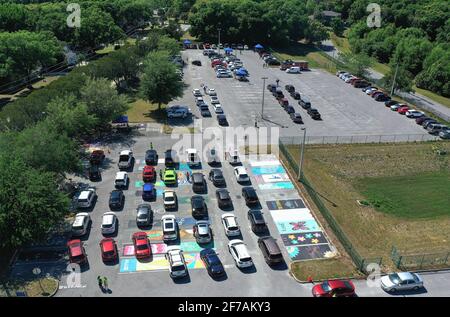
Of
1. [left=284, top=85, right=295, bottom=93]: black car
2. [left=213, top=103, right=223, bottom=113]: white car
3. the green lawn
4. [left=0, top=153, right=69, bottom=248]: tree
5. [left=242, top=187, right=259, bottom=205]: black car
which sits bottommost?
the green lawn

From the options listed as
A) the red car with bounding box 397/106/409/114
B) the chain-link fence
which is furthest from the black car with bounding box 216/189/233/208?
the red car with bounding box 397/106/409/114

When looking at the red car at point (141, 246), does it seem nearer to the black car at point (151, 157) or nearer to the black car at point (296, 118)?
the black car at point (151, 157)

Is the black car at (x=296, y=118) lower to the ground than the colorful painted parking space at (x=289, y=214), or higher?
higher

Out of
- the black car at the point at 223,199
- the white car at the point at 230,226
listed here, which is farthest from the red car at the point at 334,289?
the black car at the point at 223,199

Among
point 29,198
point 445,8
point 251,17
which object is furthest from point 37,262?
point 445,8

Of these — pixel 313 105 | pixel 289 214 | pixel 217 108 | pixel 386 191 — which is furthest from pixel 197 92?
pixel 386 191

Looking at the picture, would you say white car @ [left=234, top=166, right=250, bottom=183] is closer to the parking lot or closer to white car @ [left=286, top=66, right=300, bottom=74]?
the parking lot
